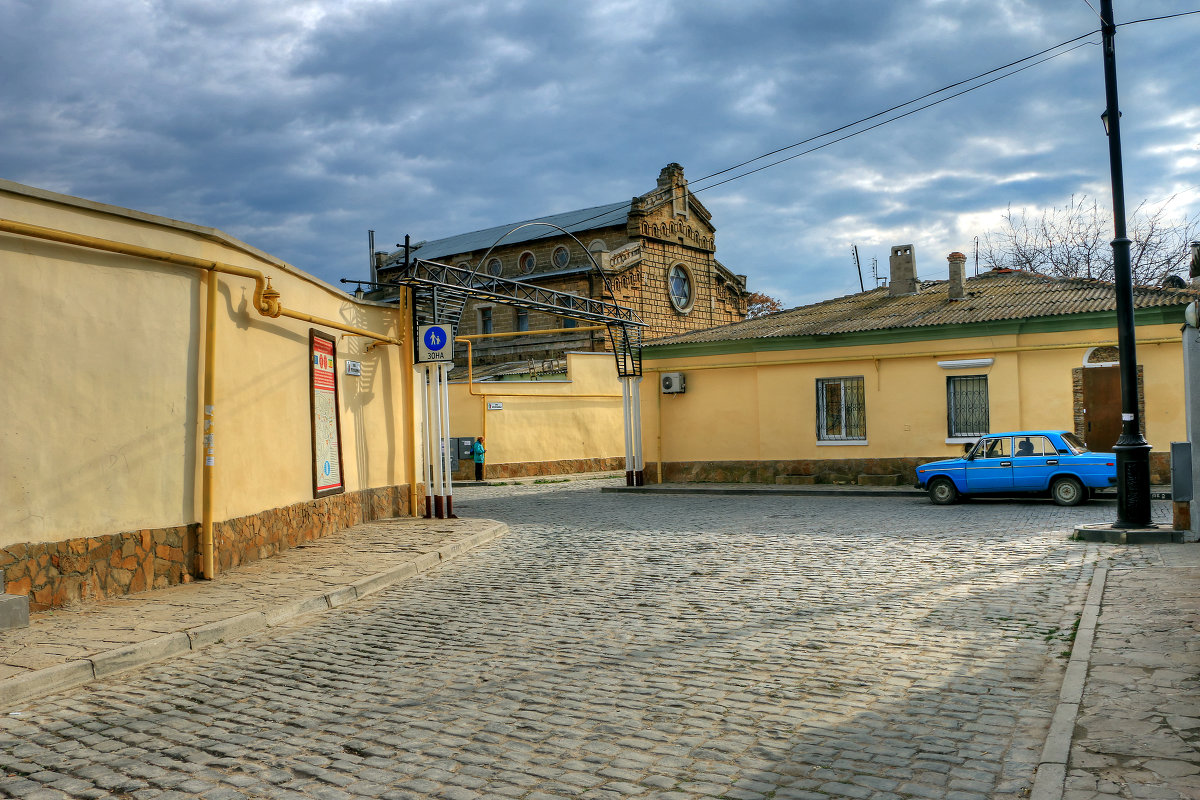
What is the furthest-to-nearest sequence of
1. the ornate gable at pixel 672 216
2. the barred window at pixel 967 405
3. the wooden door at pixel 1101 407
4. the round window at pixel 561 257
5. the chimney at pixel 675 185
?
the round window at pixel 561 257
the chimney at pixel 675 185
the ornate gable at pixel 672 216
the barred window at pixel 967 405
the wooden door at pixel 1101 407

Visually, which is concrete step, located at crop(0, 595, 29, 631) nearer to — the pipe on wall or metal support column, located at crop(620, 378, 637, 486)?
metal support column, located at crop(620, 378, 637, 486)

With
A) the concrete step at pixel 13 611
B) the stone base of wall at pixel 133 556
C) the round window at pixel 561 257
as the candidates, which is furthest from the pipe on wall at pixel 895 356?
the round window at pixel 561 257

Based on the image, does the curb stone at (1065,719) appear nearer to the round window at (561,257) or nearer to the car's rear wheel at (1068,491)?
the car's rear wheel at (1068,491)

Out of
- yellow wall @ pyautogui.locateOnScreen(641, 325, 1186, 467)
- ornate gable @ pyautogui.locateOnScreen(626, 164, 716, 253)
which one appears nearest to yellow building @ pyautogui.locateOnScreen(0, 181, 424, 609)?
yellow wall @ pyautogui.locateOnScreen(641, 325, 1186, 467)

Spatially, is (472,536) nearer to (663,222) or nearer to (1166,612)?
(1166,612)

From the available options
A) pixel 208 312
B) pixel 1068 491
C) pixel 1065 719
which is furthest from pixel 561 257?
pixel 1065 719

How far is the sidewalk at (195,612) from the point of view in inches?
250

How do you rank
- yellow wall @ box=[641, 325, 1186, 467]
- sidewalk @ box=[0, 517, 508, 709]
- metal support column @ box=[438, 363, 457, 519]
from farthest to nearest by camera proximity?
yellow wall @ box=[641, 325, 1186, 467] < metal support column @ box=[438, 363, 457, 519] < sidewalk @ box=[0, 517, 508, 709]

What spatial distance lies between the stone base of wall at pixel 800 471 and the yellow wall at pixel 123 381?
48.7ft

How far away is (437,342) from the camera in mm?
15781

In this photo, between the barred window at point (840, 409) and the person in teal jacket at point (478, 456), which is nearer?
the barred window at point (840, 409)

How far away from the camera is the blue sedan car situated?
54.4 ft

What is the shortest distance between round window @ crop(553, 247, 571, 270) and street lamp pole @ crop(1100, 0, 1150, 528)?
33619 millimetres

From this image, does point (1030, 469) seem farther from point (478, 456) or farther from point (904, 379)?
point (478, 456)
